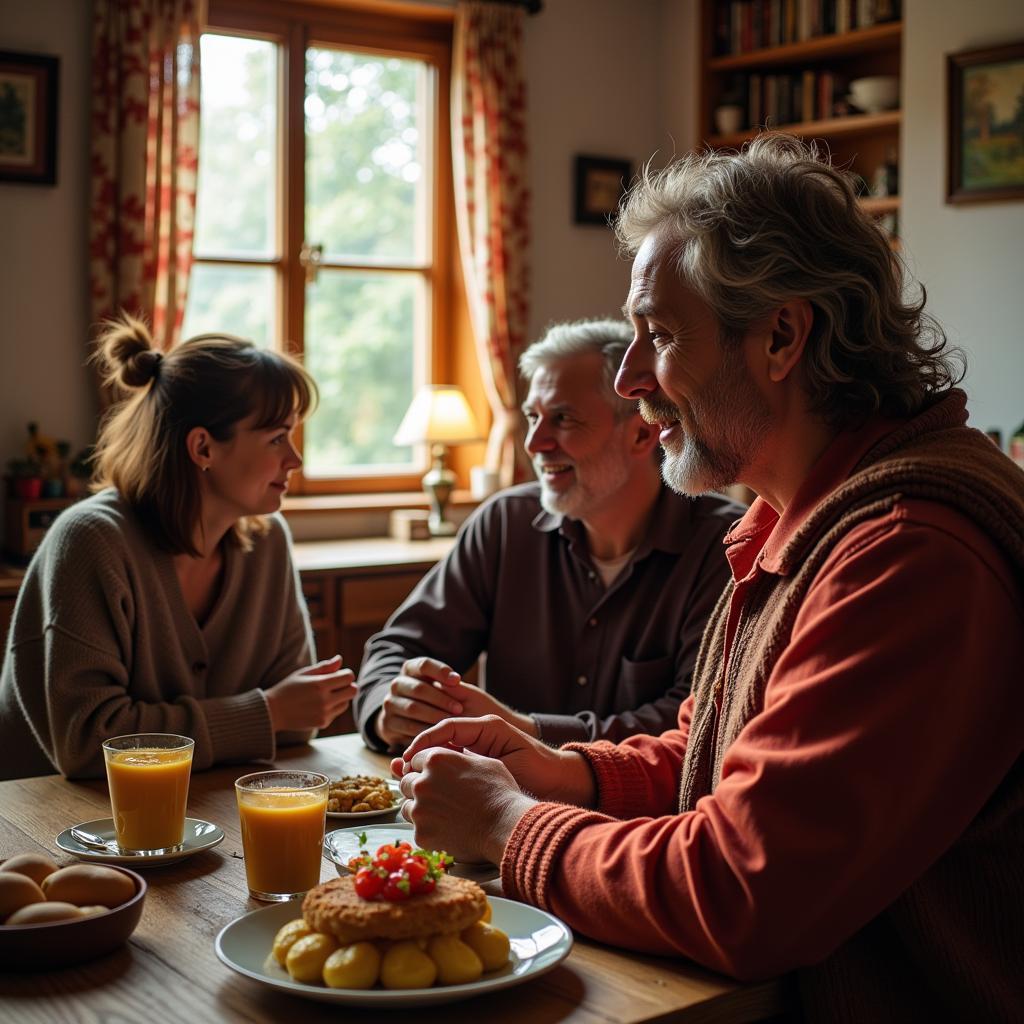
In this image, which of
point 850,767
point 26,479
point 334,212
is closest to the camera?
point 850,767

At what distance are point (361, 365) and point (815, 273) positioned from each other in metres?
3.77

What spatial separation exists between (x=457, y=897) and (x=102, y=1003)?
1.01 feet

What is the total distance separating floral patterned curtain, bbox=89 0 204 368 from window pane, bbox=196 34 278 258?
36cm

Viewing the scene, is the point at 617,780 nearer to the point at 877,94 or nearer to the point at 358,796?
the point at 358,796

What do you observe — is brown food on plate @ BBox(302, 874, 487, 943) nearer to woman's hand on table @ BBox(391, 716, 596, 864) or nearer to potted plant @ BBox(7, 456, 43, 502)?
woman's hand on table @ BBox(391, 716, 596, 864)

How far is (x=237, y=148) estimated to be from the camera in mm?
4719

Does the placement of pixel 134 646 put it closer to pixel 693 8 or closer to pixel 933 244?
pixel 933 244

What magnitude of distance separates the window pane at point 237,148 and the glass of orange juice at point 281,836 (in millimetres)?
3619

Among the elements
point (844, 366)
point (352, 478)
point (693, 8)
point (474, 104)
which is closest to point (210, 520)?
point (844, 366)

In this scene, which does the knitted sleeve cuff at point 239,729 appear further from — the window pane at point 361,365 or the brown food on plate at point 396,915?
the window pane at point 361,365

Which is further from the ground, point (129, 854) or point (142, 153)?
point (142, 153)

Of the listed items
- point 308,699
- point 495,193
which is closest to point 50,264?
point 495,193

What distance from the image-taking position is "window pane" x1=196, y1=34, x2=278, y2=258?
15.3 ft

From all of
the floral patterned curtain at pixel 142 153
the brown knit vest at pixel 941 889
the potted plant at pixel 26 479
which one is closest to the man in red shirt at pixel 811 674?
the brown knit vest at pixel 941 889
